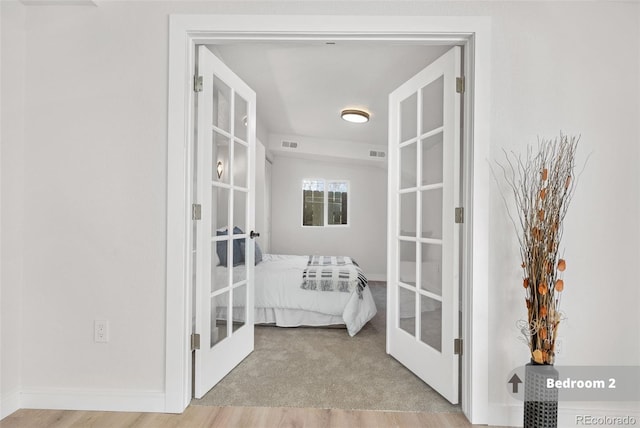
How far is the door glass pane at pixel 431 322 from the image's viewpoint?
2055mm

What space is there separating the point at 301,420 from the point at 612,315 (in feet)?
5.76

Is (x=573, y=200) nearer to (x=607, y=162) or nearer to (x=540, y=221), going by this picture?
(x=607, y=162)

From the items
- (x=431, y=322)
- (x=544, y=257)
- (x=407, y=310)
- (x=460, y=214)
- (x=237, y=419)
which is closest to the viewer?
(x=544, y=257)

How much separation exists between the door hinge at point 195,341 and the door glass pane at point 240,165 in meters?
1.01

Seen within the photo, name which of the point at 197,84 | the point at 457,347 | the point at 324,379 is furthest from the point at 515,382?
the point at 197,84

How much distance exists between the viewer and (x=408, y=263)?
93.3 inches

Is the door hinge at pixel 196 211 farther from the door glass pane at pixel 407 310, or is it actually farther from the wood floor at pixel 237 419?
the door glass pane at pixel 407 310

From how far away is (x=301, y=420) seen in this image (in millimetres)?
1791

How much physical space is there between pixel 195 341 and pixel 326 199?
15.1ft

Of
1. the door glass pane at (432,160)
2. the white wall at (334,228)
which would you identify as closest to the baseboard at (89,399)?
the door glass pane at (432,160)

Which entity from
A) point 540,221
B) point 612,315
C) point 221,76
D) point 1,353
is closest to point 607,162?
point 540,221

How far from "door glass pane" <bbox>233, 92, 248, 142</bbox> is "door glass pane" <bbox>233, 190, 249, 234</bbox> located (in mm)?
414

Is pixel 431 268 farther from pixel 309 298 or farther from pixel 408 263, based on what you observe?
pixel 309 298

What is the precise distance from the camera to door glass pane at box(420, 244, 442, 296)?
6.80 ft
